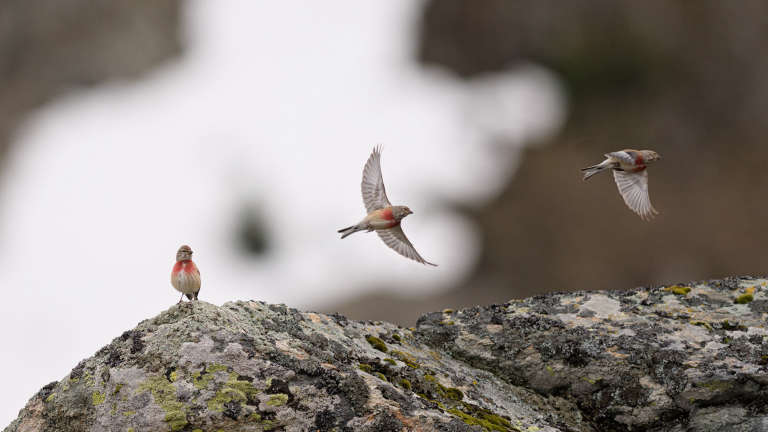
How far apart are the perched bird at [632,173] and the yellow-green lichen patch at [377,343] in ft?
11.1

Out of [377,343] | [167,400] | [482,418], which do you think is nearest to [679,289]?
[482,418]

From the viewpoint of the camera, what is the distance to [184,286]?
314 inches

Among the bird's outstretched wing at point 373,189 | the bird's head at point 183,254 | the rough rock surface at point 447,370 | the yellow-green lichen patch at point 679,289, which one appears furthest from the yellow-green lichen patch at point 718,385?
the bird's head at point 183,254

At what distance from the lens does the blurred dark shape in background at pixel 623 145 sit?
3509cm

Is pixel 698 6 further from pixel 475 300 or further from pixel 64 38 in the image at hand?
pixel 64 38

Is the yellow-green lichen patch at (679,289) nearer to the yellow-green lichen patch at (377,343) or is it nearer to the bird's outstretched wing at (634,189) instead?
the bird's outstretched wing at (634,189)

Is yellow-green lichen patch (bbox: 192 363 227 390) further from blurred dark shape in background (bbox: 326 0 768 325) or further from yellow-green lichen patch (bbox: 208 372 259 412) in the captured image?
blurred dark shape in background (bbox: 326 0 768 325)

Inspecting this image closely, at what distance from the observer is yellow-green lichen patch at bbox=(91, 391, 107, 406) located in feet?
23.1

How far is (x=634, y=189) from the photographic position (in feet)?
34.9

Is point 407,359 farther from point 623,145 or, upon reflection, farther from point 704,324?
point 623,145

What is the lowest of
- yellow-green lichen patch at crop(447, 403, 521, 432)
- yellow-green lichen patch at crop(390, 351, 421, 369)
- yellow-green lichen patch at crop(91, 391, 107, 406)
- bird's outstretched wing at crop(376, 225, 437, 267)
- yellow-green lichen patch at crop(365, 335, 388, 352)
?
yellow-green lichen patch at crop(91, 391, 107, 406)

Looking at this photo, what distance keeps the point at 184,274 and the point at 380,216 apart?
217cm

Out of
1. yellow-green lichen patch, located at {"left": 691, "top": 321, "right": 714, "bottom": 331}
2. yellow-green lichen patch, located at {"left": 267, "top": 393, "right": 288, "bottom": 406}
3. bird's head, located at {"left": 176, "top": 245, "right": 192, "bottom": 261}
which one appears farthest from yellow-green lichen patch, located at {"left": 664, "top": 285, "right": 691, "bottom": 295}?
bird's head, located at {"left": 176, "top": 245, "right": 192, "bottom": 261}

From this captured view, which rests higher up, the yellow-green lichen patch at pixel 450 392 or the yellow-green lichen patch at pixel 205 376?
the yellow-green lichen patch at pixel 450 392
